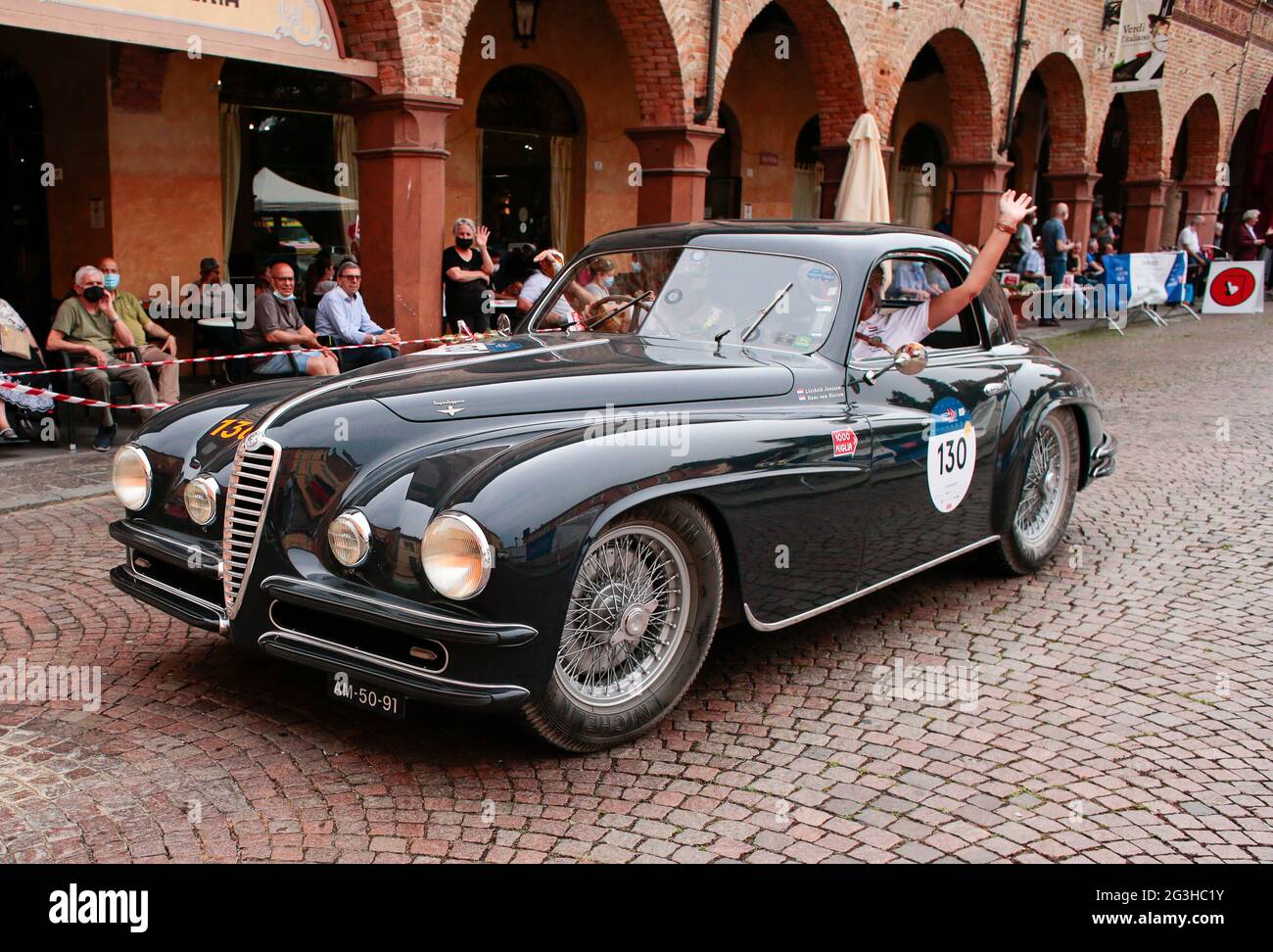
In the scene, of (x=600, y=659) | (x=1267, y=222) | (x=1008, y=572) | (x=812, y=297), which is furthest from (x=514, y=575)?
(x=1267, y=222)

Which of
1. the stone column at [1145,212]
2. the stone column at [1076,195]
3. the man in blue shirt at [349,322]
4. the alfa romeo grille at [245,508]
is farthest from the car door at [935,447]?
the stone column at [1145,212]

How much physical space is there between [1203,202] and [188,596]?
30.2m

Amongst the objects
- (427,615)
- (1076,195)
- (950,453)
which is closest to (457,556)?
(427,615)

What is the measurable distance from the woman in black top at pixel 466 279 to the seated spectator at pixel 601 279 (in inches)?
250

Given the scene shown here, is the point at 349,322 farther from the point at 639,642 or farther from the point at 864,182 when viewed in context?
the point at 639,642

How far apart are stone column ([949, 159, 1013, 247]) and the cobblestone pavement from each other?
14739mm

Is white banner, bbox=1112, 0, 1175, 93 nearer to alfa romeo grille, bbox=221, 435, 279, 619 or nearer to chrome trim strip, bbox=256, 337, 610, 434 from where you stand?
chrome trim strip, bbox=256, 337, 610, 434

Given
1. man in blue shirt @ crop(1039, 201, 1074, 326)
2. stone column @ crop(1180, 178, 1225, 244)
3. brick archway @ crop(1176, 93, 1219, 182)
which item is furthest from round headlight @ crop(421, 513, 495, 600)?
stone column @ crop(1180, 178, 1225, 244)

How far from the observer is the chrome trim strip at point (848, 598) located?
4.14m

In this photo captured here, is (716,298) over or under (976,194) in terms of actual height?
under

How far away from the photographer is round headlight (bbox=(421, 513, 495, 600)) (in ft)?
10.7

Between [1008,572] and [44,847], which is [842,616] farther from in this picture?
[44,847]

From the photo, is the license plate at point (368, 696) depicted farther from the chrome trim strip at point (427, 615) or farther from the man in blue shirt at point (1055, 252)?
the man in blue shirt at point (1055, 252)

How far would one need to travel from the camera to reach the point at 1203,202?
95.0 feet
